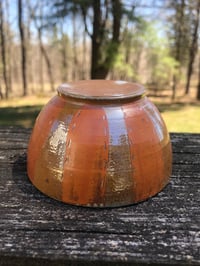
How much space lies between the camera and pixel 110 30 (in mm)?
8484

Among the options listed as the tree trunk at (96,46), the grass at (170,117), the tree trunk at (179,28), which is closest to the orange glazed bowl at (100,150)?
the grass at (170,117)

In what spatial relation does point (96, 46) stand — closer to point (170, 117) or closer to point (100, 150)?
point (170, 117)

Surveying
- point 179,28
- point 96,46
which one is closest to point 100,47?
point 96,46

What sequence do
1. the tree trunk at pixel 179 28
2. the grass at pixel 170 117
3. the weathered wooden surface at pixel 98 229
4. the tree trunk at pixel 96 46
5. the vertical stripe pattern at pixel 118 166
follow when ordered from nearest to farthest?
1. the weathered wooden surface at pixel 98 229
2. the vertical stripe pattern at pixel 118 166
3. the grass at pixel 170 117
4. the tree trunk at pixel 96 46
5. the tree trunk at pixel 179 28

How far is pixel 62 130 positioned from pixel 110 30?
7.60 m

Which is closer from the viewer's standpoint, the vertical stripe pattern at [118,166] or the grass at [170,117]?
the vertical stripe pattern at [118,166]

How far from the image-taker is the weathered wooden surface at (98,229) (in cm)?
109

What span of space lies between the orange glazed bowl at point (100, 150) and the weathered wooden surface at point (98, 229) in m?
0.07

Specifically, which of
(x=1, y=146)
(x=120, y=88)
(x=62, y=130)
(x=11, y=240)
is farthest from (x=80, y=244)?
(x=1, y=146)

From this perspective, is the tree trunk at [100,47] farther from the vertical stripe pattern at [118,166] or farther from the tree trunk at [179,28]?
the vertical stripe pattern at [118,166]

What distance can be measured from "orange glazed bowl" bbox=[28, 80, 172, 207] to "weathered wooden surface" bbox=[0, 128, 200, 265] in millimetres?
68

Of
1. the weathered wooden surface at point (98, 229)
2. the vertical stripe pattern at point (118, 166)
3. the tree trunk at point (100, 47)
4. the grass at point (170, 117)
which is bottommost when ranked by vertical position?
the grass at point (170, 117)

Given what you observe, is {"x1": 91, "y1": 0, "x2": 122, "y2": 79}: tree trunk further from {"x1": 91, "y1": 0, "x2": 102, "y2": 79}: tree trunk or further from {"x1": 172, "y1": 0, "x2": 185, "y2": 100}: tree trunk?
{"x1": 172, "y1": 0, "x2": 185, "y2": 100}: tree trunk

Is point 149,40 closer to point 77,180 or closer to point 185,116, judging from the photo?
point 185,116
